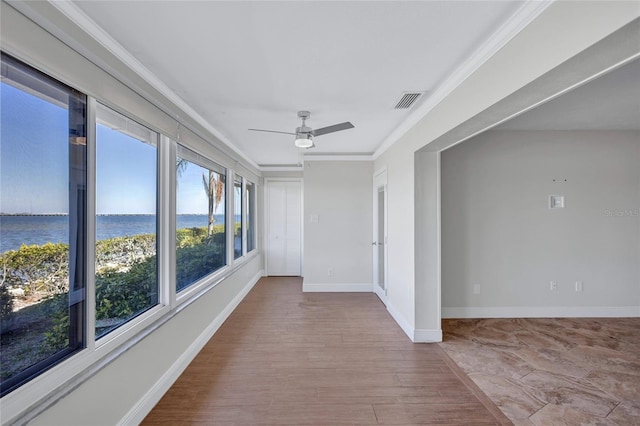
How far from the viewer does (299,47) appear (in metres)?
1.76

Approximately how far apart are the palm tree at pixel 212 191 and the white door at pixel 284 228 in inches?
93.9

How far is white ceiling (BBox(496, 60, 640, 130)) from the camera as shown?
238cm

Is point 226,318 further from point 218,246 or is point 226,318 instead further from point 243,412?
point 243,412

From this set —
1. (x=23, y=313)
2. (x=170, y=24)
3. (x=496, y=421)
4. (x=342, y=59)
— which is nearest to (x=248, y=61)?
(x=170, y=24)

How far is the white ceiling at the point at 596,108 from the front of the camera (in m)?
2.38

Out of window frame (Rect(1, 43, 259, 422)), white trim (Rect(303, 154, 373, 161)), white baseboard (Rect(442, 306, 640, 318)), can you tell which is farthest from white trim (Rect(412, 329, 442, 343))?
white trim (Rect(303, 154, 373, 161))

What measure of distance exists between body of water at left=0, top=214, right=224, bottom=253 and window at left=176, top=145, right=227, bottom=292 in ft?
2.29

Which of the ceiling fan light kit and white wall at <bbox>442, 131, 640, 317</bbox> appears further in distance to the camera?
white wall at <bbox>442, 131, 640, 317</bbox>

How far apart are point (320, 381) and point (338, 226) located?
A: 3.05 meters

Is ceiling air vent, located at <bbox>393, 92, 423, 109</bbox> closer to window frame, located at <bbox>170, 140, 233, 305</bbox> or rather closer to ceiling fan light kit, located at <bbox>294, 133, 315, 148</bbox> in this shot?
ceiling fan light kit, located at <bbox>294, 133, 315, 148</bbox>

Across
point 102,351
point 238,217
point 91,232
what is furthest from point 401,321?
point 91,232

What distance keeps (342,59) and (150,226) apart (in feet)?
6.71

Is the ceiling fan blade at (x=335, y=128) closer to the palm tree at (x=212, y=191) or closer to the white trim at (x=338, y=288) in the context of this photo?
the palm tree at (x=212, y=191)

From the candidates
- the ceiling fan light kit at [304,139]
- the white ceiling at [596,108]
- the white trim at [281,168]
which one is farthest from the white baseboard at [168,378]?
the white ceiling at [596,108]
